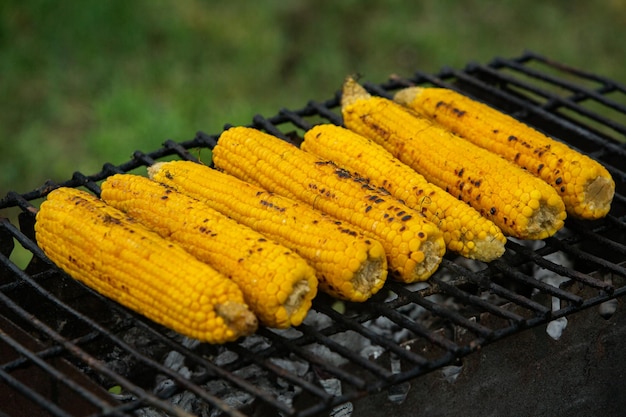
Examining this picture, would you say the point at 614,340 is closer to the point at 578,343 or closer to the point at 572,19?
the point at 578,343

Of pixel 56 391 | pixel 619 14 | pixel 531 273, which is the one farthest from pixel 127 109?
pixel 619 14

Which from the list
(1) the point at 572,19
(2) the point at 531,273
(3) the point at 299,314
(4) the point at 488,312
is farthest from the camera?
(1) the point at 572,19

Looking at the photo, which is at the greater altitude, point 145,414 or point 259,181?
point 259,181

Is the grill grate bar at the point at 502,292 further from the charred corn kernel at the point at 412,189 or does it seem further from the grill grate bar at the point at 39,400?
the grill grate bar at the point at 39,400

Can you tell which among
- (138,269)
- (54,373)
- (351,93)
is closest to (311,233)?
(138,269)

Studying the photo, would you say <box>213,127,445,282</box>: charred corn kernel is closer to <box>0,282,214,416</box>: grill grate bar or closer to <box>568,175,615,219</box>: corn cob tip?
<box>568,175,615,219</box>: corn cob tip

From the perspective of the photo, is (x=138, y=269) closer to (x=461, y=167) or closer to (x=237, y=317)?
(x=237, y=317)

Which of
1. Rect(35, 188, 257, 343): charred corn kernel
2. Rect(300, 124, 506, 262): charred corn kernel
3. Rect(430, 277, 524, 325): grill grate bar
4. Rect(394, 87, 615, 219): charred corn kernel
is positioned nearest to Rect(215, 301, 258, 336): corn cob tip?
Rect(35, 188, 257, 343): charred corn kernel
